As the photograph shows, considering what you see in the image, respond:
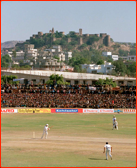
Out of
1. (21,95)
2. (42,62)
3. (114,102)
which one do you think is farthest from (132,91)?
(42,62)

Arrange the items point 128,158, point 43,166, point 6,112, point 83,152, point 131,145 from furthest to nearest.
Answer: point 6,112 → point 131,145 → point 83,152 → point 128,158 → point 43,166

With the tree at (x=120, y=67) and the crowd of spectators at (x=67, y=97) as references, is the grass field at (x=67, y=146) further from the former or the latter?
the tree at (x=120, y=67)

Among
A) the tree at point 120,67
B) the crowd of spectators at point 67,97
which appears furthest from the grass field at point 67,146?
the tree at point 120,67

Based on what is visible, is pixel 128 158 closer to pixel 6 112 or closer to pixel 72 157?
pixel 72 157

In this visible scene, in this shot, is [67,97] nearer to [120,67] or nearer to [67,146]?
[67,146]

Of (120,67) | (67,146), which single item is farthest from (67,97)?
(120,67)

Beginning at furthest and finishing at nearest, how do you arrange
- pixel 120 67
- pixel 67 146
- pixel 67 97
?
pixel 120 67, pixel 67 97, pixel 67 146
